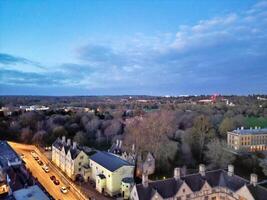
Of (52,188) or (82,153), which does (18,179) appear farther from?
(82,153)

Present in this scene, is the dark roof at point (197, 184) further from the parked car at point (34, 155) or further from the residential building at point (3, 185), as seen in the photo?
the parked car at point (34, 155)

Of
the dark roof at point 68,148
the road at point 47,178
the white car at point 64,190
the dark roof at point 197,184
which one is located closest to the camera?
the dark roof at point 197,184

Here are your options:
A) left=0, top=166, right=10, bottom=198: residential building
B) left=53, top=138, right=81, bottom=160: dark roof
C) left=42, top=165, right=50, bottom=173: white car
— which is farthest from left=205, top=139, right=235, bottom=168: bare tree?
left=0, top=166, right=10, bottom=198: residential building

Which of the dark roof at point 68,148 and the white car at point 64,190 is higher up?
the dark roof at point 68,148

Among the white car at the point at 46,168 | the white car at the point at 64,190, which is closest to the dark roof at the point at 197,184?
the white car at the point at 64,190

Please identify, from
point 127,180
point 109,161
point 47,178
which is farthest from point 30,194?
point 47,178

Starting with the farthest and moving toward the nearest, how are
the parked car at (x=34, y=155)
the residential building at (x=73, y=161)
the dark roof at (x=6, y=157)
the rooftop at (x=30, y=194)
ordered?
the parked car at (x=34, y=155) < the dark roof at (x=6, y=157) < the residential building at (x=73, y=161) < the rooftop at (x=30, y=194)
